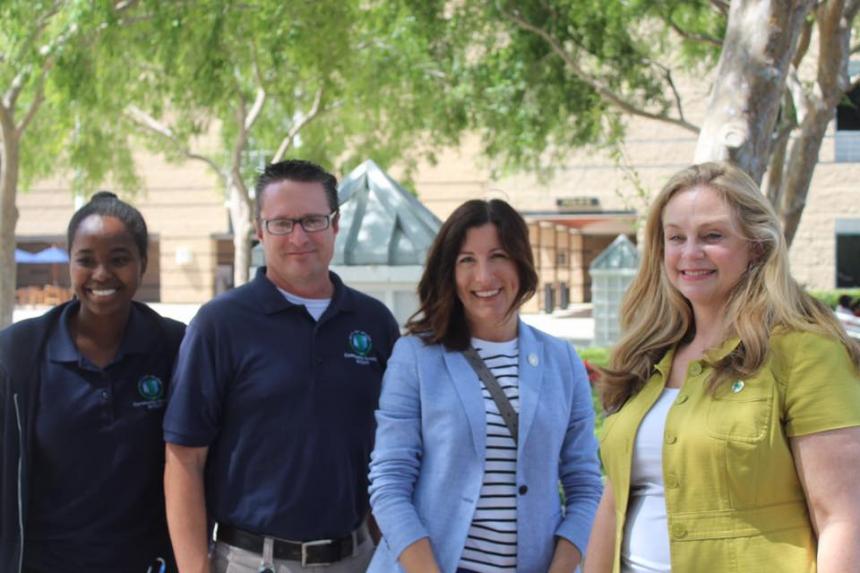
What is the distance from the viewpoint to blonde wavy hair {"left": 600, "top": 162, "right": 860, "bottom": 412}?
2.28 metres

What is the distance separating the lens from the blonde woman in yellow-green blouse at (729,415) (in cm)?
215

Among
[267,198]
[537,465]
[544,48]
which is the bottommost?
[537,465]

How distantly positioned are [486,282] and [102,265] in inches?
48.1

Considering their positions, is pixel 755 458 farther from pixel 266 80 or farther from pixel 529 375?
pixel 266 80

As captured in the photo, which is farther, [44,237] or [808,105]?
[44,237]

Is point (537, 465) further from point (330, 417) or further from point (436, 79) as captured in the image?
point (436, 79)

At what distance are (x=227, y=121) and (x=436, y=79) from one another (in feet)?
20.2

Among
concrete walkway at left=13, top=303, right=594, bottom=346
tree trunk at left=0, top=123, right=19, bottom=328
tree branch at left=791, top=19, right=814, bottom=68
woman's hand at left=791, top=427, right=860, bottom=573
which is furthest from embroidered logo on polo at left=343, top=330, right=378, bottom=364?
concrete walkway at left=13, top=303, right=594, bottom=346

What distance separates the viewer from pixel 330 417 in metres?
2.95

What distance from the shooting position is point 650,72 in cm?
1280

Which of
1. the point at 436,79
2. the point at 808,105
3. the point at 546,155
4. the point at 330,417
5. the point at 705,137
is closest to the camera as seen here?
the point at 330,417

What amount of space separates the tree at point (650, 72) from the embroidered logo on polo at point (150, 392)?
3988 millimetres

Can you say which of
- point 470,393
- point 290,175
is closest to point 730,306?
point 470,393

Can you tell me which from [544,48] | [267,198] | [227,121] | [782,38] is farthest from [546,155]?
[267,198]
